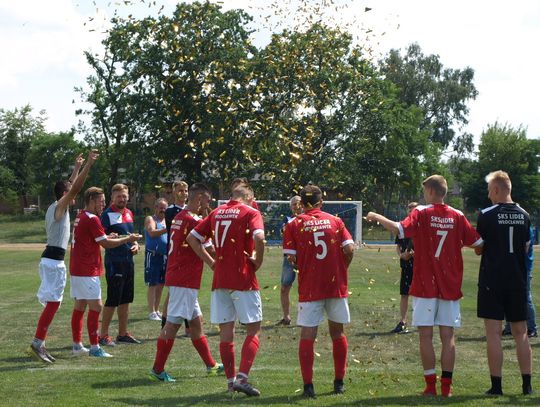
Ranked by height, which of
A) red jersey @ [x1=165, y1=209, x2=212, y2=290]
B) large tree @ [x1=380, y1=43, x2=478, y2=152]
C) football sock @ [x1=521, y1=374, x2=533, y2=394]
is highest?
large tree @ [x1=380, y1=43, x2=478, y2=152]

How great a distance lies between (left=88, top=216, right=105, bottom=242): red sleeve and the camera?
1077 centimetres

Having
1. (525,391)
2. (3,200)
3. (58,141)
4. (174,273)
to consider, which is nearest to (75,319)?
(174,273)

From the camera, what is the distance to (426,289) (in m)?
8.43

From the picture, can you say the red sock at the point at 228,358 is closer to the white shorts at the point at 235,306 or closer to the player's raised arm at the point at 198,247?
the white shorts at the point at 235,306

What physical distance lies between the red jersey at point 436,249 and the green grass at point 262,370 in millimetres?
1066

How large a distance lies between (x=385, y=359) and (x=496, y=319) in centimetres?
263

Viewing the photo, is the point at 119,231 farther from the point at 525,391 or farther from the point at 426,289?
the point at 525,391

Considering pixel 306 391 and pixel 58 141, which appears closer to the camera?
pixel 306 391

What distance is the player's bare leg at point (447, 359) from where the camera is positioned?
27.4 ft

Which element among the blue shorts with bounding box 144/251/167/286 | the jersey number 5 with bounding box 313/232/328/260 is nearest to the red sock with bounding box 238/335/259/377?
the jersey number 5 with bounding box 313/232/328/260

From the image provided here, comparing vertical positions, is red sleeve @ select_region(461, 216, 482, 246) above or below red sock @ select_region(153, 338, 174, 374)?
above

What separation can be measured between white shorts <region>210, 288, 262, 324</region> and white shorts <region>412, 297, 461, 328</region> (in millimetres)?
1596

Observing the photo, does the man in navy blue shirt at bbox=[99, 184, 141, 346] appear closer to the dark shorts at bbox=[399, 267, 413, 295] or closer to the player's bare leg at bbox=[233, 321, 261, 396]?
the player's bare leg at bbox=[233, 321, 261, 396]

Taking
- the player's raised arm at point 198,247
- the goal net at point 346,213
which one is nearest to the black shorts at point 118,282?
the player's raised arm at point 198,247
